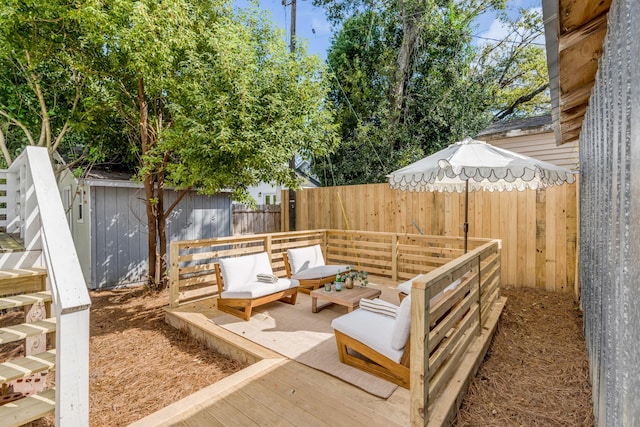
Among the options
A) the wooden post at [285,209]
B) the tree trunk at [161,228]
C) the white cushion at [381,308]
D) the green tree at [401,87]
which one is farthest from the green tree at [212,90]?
the green tree at [401,87]

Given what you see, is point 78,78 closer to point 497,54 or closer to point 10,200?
point 10,200

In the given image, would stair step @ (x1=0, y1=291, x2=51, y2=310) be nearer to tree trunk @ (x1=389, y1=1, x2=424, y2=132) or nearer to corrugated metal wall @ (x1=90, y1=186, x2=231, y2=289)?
corrugated metal wall @ (x1=90, y1=186, x2=231, y2=289)

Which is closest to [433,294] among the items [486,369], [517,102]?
[486,369]

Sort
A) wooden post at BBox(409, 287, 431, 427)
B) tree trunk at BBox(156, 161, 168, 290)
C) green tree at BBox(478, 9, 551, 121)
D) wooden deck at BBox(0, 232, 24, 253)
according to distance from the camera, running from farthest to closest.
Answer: green tree at BBox(478, 9, 551, 121) < tree trunk at BBox(156, 161, 168, 290) < wooden deck at BBox(0, 232, 24, 253) < wooden post at BBox(409, 287, 431, 427)

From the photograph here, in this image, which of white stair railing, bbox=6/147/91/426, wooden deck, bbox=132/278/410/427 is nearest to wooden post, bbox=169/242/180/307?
white stair railing, bbox=6/147/91/426

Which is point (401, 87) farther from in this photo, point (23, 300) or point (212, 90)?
point (23, 300)

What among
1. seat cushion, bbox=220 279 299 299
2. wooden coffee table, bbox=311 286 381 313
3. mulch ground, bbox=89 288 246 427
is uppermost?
seat cushion, bbox=220 279 299 299

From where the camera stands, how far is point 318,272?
528 centimetres

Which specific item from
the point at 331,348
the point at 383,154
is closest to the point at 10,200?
the point at 331,348

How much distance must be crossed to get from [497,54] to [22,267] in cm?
1459

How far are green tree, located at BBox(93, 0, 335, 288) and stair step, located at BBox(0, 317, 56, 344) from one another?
8.42 ft

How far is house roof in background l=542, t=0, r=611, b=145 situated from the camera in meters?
1.69

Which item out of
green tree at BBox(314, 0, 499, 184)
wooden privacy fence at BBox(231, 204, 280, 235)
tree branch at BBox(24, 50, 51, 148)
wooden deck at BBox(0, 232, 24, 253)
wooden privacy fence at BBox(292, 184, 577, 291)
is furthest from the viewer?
green tree at BBox(314, 0, 499, 184)

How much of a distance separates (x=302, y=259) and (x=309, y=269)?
0.74ft
